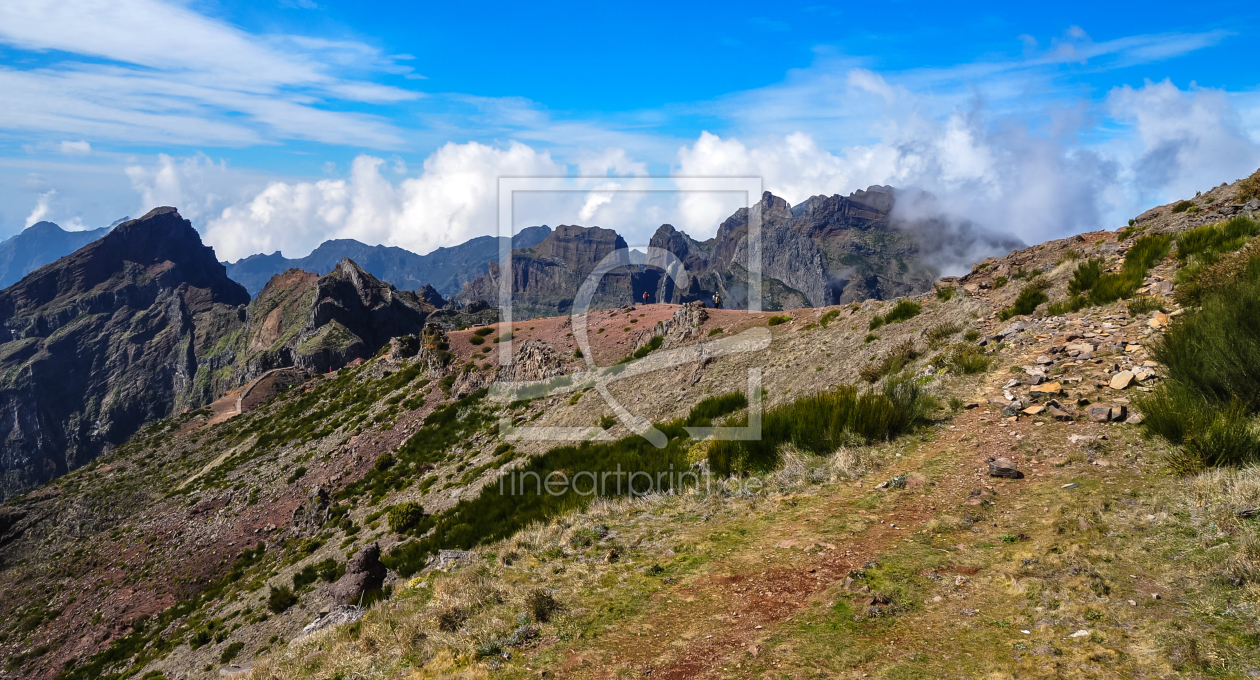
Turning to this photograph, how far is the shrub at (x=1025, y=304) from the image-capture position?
59.3 ft

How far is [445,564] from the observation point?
41.1ft

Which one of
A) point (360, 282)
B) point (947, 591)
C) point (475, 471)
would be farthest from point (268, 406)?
point (947, 591)

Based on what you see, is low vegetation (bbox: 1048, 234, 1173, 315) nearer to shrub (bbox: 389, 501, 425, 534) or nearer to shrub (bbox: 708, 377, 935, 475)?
shrub (bbox: 708, 377, 935, 475)

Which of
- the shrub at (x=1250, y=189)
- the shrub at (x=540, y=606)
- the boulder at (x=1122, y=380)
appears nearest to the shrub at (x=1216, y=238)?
the shrub at (x=1250, y=189)

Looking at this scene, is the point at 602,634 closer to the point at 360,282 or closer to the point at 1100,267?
the point at 1100,267

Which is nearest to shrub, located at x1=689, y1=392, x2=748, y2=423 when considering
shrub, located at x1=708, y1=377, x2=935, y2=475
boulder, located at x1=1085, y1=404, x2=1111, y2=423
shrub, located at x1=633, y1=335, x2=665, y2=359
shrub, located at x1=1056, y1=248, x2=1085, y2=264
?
shrub, located at x1=708, y1=377, x2=935, y2=475

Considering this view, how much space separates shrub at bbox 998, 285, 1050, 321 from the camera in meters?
18.1

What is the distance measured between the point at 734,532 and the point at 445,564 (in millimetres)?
6861

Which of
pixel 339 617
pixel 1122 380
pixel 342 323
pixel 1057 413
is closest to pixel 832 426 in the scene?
pixel 1057 413

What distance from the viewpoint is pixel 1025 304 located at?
18297mm

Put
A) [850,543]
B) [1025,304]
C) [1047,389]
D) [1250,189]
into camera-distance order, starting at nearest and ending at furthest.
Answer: [850,543]
[1047,389]
[1025,304]
[1250,189]

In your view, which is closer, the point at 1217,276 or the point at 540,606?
the point at 540,606

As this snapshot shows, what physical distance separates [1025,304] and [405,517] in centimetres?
2867

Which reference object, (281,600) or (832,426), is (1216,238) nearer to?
(832,426)
